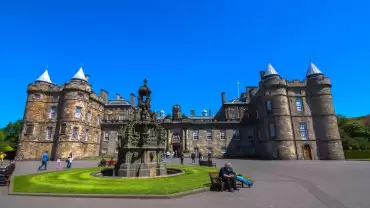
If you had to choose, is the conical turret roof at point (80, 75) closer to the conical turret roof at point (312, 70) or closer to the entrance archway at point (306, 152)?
the entrance archway at point (306, 152)

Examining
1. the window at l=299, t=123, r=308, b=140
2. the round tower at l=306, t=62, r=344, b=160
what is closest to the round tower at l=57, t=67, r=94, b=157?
the window at l=299, t=123, r=308, b=140

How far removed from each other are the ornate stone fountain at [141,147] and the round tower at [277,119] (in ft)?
88.1

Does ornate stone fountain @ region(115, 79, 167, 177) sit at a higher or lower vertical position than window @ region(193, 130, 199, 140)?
lower

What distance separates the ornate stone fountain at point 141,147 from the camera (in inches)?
550

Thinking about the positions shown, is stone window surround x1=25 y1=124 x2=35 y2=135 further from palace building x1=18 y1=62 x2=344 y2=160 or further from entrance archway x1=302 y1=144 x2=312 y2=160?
entrance archway x1=302 y1=144 x2=312 y2=160

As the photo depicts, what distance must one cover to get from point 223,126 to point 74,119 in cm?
3102

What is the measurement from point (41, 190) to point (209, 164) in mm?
16387

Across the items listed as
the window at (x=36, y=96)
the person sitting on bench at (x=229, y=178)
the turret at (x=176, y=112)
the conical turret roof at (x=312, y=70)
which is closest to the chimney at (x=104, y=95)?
the window at (x=36, y=96)

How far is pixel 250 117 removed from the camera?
153ft

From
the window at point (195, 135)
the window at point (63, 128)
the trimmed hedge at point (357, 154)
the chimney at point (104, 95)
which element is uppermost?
the chimney at point (104, 95)

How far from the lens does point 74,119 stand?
121 ft

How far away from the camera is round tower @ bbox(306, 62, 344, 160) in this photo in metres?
33.7

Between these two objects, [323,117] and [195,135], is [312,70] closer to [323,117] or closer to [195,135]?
[323,117]

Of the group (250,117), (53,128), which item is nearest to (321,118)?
(250,117)
